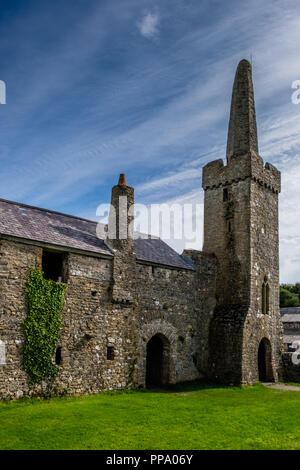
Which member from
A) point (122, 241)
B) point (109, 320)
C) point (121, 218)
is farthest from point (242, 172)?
point (109, 320)

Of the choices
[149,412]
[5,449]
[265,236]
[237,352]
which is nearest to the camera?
[5,449]

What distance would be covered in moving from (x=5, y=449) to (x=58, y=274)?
417 inches

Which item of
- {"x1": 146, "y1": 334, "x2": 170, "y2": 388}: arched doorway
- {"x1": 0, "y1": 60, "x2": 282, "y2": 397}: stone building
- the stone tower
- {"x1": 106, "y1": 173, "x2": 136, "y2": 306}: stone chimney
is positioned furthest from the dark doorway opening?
the stone tower

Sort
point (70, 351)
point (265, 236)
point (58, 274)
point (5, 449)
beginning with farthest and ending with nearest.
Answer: point (265, 236) < point (58, 274) < point (70, 351) < point (5, 449)

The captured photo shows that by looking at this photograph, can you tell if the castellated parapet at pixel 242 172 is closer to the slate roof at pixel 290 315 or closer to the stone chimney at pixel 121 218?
the stone chimney at pixel 121 218

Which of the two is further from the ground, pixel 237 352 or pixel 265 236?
pixel 265 236

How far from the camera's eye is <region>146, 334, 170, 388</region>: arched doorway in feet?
67.8

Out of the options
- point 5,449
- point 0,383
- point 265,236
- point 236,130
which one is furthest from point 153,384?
point 236,130

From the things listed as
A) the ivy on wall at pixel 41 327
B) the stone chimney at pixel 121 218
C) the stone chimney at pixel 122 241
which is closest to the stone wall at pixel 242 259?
the stone chimney at pixel 122 241

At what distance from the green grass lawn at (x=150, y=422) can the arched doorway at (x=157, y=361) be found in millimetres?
3044

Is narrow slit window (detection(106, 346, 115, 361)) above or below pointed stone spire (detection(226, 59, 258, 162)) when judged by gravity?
below

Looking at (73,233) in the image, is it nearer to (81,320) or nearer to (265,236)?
(81,320)

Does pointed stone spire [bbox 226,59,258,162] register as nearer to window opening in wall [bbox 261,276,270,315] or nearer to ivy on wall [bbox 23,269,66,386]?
window opening in wall [bbox 261,276,270,315]
